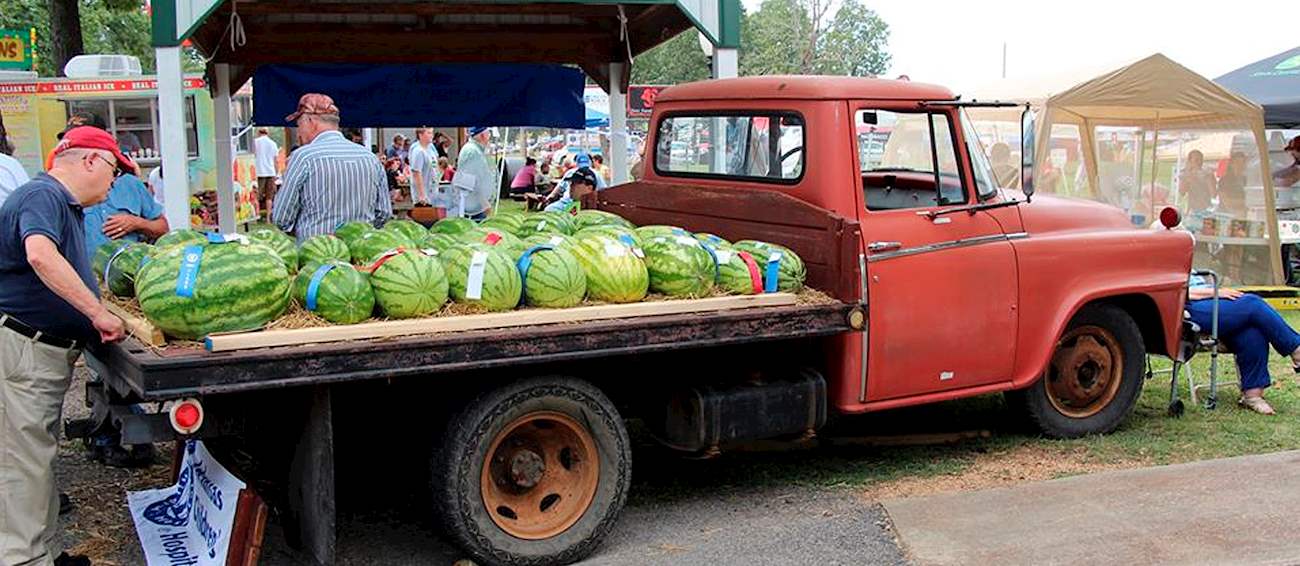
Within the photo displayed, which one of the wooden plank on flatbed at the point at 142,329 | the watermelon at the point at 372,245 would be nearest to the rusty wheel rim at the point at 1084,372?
the watermelon at the point at 372,245

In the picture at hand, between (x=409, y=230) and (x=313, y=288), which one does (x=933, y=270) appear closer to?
(x=409, y=230)

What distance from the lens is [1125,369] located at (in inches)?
278

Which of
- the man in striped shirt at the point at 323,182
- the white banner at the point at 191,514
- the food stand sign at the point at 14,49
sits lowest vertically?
the white banner at the point at 191,514

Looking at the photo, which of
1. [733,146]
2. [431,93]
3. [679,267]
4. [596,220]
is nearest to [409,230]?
[596,220]

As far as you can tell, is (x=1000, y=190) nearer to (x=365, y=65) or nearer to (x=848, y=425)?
(x=848, y=425)

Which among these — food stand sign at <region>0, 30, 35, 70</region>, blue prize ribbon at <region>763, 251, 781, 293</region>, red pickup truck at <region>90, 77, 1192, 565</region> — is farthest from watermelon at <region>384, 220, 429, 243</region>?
food stand sign at <region>0, 30, 35, 70</region>

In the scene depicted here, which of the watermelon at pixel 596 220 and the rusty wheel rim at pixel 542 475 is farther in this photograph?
the watermelon at pixel 596 220

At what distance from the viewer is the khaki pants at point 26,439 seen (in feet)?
15.1

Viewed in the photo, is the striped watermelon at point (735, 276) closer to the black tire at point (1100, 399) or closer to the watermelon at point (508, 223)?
the watermelon at point (508, 223)

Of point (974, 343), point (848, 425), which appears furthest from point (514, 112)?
point (974, 343)

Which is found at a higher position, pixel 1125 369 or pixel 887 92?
pixel 887 92

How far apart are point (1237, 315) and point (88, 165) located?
6.78 metres

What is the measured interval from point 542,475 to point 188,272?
173cm

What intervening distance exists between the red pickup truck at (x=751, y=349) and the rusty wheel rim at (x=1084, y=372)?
0.01 m
